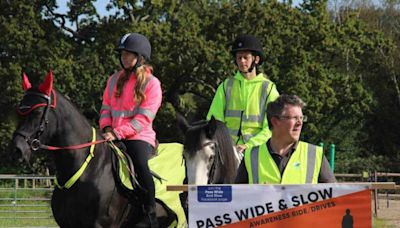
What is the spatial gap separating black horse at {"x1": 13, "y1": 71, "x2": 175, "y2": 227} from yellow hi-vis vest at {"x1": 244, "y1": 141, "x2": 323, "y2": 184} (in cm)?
230

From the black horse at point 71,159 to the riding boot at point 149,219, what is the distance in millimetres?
281

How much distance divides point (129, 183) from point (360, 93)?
103 feet

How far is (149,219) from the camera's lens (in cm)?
654

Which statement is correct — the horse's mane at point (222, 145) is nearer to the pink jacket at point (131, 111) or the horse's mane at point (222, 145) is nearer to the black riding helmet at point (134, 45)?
the pink jacket at point (131, 111)

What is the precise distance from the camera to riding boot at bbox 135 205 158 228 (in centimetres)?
652

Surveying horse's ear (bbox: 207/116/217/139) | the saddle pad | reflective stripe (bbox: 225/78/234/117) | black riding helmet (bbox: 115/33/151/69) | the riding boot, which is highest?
black riding helmet (bbox: 115/33/151/69)

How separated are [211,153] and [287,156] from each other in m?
2.05

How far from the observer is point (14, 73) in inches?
1288

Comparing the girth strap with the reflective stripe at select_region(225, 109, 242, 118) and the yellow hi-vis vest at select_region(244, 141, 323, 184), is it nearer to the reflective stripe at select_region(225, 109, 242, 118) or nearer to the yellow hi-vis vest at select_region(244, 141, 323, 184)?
the reflective stripe at select_region(225, 109, 242, 118)

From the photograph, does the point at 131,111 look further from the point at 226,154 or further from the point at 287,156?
the point at 287,156

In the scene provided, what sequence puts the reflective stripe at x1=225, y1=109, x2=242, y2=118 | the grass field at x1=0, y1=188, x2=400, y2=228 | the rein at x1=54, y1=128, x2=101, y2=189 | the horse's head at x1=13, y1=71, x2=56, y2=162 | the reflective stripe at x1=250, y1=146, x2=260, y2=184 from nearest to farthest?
the reflective stripe at x1=250, y1=146, x2=260, y2=184 → the horse's head at x1=13, y1=71, x2=56, y2=162 → the rein at x1=54, y1=128, x2=101, y2=189 → the reflective stripe at x1=225, y1=109, x2=242, y2=118 → the grass field at x1=0, y1=188, x2=400, y2=228

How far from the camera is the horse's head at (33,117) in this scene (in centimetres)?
575

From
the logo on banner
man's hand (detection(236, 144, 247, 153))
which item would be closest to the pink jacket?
man's hand (detection(236, 144, 247, 153))

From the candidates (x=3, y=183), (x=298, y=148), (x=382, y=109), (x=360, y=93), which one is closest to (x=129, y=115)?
(x=298, y=148)
